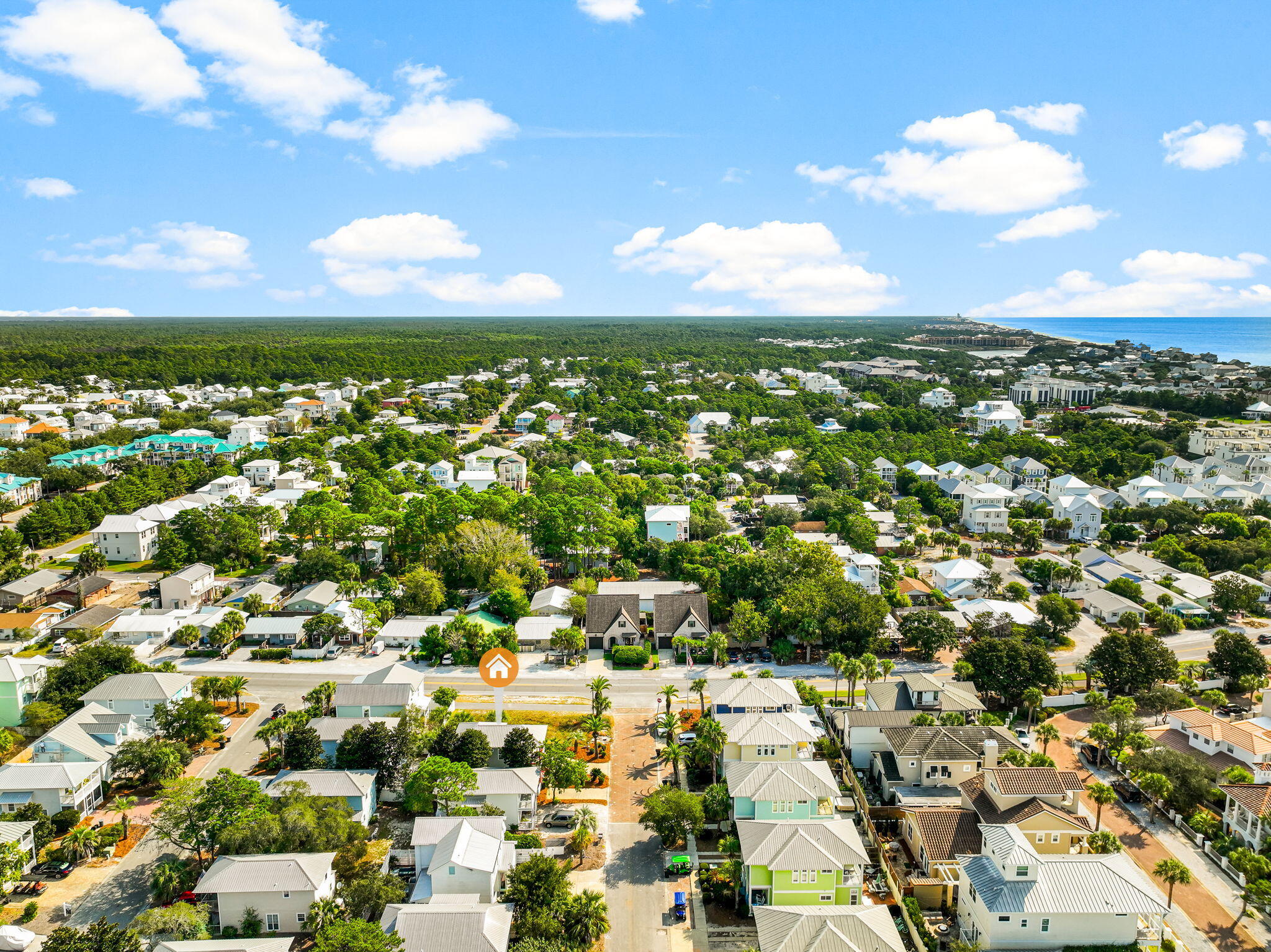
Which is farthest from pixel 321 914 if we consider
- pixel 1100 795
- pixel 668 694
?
pixel 1100 795

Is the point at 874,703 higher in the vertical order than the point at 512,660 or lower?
lower

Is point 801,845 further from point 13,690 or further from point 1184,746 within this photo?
point 13,690

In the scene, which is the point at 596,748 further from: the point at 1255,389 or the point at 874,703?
the point at 1255,389

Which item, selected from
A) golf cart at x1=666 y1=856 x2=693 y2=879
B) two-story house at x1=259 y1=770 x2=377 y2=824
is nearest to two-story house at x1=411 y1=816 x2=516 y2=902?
two-story house at x1=259 y1=770 x2=377 y2=824

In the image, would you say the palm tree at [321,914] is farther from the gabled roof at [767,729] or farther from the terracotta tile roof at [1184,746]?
the terracotta tile roof at [1184,746]

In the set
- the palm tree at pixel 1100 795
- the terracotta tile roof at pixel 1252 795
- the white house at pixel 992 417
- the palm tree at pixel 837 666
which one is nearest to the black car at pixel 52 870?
the palm tree at pixel 837 666

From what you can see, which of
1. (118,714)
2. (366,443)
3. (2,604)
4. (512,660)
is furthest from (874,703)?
(366,443)

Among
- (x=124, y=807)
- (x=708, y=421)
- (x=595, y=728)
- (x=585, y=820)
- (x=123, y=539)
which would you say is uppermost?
(x=708, y=421)
